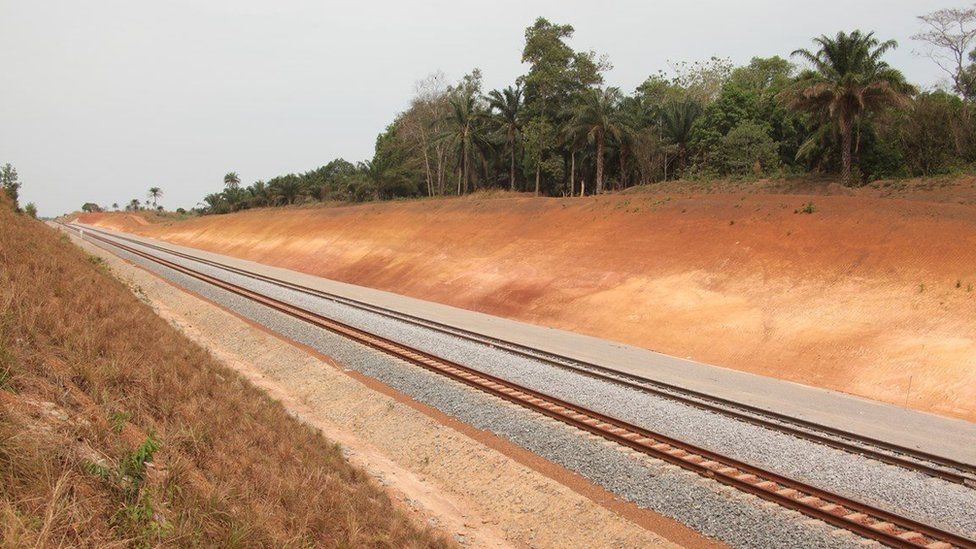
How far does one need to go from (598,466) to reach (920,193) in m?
29.6

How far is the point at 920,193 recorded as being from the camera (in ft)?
103

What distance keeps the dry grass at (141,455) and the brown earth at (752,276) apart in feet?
48.9

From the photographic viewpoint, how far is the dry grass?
5.21 meters

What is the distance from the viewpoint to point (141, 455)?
6004mm

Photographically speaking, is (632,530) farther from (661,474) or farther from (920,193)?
(920,193)

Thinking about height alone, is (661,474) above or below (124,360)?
below

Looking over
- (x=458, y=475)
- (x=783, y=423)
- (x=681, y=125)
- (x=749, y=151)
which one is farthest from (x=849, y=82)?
(x=458, y=475)

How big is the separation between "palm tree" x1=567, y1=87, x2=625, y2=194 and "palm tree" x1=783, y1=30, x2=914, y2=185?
14960 millimetres

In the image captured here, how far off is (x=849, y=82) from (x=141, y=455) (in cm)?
3764

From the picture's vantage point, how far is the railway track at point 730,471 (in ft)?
25.9

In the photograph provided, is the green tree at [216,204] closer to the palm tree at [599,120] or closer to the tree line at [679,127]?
the tree line at [679,127]

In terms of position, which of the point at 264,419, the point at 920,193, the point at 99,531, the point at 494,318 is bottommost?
the point at 494,318

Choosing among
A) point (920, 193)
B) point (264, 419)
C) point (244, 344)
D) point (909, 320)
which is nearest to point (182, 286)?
point (244, 344)

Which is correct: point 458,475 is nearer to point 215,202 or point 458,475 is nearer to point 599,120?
point 599,120
